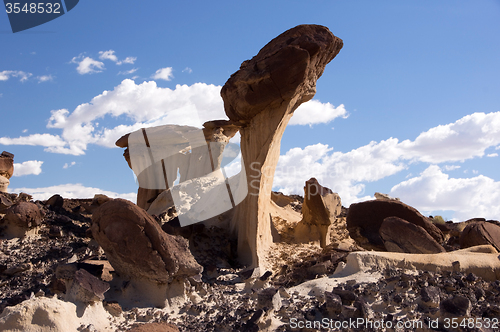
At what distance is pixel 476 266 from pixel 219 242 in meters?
4.58

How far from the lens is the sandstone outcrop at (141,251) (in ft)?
16.3

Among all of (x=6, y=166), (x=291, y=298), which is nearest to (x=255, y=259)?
(x=291, y=298)

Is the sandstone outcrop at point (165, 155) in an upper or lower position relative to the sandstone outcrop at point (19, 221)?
upper

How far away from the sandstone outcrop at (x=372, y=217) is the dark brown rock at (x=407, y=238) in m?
0.76

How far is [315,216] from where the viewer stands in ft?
28.9

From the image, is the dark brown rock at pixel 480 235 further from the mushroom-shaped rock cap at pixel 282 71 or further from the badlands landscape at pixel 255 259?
the mushroom-shaped rock cap at pixel 282 71

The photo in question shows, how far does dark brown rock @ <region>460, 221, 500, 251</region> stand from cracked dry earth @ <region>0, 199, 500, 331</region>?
2158 millimetres

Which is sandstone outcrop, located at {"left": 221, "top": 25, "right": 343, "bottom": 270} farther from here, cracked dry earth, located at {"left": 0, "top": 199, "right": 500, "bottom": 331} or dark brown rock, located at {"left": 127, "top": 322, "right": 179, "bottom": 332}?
dark brown rock, located at {"left": 127, "top": 322, "right": 179, "bottom": 332}

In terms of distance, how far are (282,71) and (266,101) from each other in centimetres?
67

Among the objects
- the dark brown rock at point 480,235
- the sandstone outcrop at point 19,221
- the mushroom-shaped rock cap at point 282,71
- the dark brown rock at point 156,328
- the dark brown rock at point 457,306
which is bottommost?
the dark brown rock at point 457,306

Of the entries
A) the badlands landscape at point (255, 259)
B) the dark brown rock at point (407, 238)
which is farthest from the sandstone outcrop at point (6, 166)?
the dark brown rock at point (407, 238)

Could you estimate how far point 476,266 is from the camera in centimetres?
546

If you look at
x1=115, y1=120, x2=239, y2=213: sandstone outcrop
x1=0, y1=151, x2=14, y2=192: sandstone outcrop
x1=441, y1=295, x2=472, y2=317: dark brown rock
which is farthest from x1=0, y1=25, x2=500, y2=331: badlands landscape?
x1=0, y1=151, x2=14, y2=192: sandstone outcrop

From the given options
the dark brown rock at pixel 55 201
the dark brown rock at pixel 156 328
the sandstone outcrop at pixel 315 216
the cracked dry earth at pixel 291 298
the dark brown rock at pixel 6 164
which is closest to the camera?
the dark brown rock at pixel 156 328
